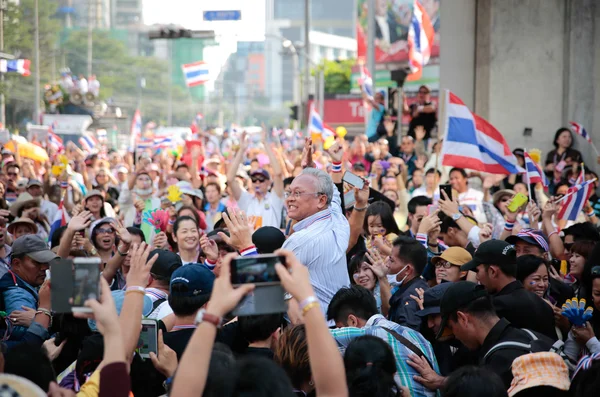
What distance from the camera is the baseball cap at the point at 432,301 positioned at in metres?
6.42

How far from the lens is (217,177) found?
572 inches

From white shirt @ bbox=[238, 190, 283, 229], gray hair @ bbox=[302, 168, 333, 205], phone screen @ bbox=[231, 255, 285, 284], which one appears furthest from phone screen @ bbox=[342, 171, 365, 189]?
phone screen @ bbox=[231, 255, 285, 284]

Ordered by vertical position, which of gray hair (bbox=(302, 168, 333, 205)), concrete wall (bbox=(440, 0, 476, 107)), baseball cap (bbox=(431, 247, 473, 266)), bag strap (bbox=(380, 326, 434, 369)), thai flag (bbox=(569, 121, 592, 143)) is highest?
concrete wall (bbox=(440, 0, 476, 107))

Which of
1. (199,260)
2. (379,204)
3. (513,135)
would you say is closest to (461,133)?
(379,204)

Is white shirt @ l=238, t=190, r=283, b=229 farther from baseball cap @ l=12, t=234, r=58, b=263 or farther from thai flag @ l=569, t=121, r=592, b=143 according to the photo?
thai flag @ l=569, t=121, r=592, b=143

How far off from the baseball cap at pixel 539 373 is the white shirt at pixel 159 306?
2.43 meters

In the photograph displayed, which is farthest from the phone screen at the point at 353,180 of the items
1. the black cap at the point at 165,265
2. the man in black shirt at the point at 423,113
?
the man in black shirt at the point at 423,113

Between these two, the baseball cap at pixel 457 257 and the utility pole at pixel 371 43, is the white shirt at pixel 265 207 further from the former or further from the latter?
the utility pole at pixel 371 43

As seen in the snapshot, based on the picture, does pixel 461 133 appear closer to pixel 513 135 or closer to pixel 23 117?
pixel 513 135

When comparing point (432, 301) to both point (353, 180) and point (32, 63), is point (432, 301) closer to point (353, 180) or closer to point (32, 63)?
point (353, 180)

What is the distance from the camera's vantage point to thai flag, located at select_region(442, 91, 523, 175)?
11.6 m

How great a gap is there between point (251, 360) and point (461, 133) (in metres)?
8.27

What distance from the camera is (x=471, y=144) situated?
11.6 metres

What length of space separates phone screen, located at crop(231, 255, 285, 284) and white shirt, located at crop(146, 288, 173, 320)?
2.34 metres
